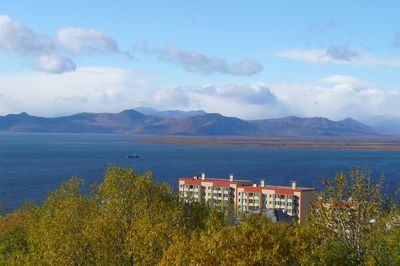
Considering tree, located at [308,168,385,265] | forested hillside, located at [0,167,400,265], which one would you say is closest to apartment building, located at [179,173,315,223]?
forested hillside, located at [0,167,400,265]

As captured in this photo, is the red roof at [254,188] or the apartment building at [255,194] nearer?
the apartment building at [255,194]

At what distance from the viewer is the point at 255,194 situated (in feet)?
497

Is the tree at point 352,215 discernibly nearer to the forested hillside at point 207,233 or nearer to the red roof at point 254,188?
the forested hillside at point 207,233

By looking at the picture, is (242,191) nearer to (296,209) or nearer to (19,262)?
(296,209)

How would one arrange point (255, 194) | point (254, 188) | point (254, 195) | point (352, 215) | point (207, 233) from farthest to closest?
point (254, 195) < point (255, 194) < point (254, 188) < point (352, 215) < point (207, 233)

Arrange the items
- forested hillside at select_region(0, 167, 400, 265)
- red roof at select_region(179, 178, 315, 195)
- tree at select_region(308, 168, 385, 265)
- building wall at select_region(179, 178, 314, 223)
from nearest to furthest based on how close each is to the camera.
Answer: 1. forested hillside at select_region(0, 167, 400, 265)
2. tree at select_region(308, 168, 385, 265)
3. building wall at select_region(179, 178, 314, 223)
4. red roof at select_region(179, 178, 315, 195)

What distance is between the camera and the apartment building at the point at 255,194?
143288mm

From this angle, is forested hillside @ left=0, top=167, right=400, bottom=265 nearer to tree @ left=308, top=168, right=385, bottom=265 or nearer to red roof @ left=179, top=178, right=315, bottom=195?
tree @ left=308, top=168, right=385, bottom=265

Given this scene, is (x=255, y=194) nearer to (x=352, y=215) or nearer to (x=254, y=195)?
(x=254, y=195)

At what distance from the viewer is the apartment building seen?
143 m

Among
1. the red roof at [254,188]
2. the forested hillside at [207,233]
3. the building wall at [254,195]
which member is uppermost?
the forested hillside at [207,233]

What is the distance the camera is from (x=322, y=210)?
34.7 m

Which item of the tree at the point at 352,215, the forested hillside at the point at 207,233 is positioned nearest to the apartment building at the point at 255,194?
the forested hillside at the point at 207,233

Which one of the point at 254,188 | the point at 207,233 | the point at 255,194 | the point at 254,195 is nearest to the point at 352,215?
the point at 207,233
